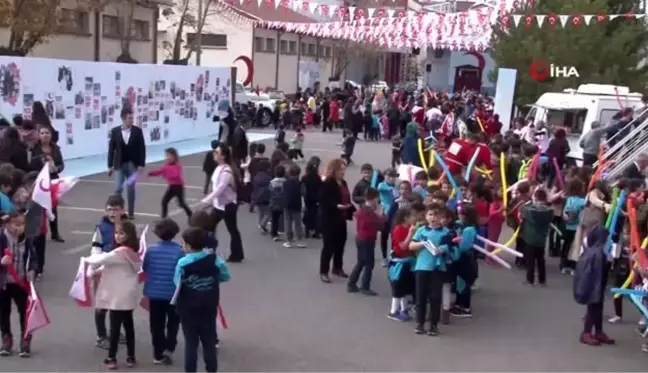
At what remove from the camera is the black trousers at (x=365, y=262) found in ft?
36.3

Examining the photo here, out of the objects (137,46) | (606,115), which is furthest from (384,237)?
(137,46)

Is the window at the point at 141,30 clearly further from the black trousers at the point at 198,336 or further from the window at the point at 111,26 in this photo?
the black trousers at the point at 198,336

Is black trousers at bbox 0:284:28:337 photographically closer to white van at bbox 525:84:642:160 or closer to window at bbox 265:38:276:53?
white van at bbox 525:84:642:160

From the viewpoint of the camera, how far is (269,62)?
5778 cm

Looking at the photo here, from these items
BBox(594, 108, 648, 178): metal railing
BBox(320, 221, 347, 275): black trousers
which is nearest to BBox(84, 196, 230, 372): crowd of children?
BBox(320, 221, 347, 275): black trousers

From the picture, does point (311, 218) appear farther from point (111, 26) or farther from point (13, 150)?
point (111, 26)

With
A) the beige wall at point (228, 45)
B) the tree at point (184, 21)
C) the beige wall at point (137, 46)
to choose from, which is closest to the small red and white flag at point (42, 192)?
the beige wall at point (137, 46)

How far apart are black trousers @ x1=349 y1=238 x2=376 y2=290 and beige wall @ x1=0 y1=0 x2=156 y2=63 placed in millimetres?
22223

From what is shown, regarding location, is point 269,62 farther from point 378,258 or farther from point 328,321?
point 328,321

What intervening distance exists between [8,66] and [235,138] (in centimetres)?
478

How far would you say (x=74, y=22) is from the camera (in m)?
34.2

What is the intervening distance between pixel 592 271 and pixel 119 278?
4.41 meters

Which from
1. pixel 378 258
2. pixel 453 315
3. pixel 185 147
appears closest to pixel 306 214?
pixel 378 258

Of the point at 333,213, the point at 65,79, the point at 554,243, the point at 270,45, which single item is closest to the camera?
the point at 333,213
